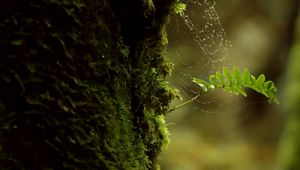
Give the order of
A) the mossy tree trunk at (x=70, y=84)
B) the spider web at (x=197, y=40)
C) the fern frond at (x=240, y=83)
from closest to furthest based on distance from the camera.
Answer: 1. the mossy tree trunk at (x=70, y=84)
2. the fern frond at (x=240, y=83)
3. the spider web at (x=197, y=40)

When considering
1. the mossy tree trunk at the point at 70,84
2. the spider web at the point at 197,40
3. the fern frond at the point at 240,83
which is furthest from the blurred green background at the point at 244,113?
the mossy tree trunk at the point at 70,84

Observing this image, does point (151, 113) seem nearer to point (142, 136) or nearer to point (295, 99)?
point (142, 136)

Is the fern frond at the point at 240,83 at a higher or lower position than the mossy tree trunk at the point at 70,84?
higher

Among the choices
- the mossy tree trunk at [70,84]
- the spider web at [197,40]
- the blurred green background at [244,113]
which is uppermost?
the blurred green background at [244,113]

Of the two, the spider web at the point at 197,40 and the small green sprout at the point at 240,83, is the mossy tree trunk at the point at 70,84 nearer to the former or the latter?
the small green sprout at the point at 240,83

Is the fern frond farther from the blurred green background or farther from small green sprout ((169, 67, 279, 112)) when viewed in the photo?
the blurred green background

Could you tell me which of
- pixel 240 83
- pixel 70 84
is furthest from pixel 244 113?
pixel 70 84

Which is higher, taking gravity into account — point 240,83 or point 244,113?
point 244,113

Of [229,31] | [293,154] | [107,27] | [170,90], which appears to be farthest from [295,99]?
[229,31]

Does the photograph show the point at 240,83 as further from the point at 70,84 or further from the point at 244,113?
the point at 244,113
